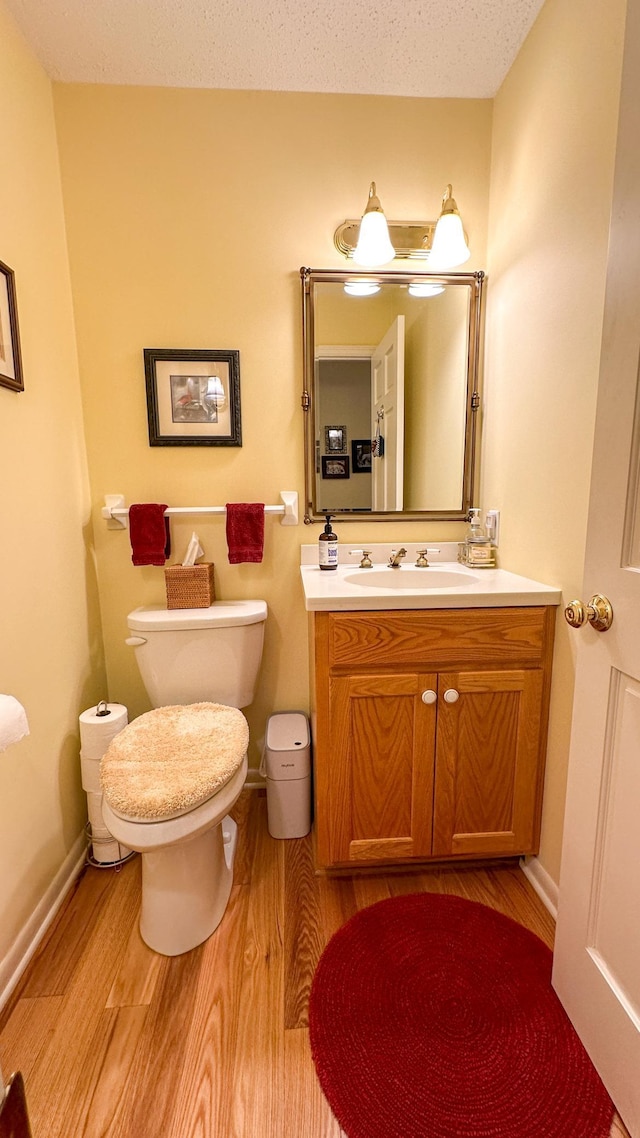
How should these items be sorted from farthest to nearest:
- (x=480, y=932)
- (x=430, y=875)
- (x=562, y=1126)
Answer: (x=430, y=875) < (x=480, y=932) < (x=562, y=1126)

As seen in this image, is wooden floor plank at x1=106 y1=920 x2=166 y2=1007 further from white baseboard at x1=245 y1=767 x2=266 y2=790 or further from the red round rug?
white baseboard at x1=245 y1=767 x2=266 y2=790

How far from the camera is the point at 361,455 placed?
1.68m

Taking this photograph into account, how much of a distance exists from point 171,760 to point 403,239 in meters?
1.73

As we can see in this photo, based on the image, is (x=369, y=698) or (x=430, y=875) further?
(x=430, y=875)

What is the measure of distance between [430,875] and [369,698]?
24.9 inches

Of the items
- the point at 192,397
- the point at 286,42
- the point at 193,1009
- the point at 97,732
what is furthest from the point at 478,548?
the point at 286,42

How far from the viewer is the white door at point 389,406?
1.64 meters

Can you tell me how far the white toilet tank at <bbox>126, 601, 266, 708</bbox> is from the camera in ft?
4.88

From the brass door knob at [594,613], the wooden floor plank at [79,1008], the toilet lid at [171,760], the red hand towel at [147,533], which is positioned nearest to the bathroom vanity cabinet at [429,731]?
the toilet lid at [171,760]

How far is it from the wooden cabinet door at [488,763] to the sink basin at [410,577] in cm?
39

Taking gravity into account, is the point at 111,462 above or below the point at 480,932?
A: above

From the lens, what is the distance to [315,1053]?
3.16 feet

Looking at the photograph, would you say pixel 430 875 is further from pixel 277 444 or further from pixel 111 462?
pixel 111 462

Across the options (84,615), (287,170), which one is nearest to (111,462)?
(84,615)
